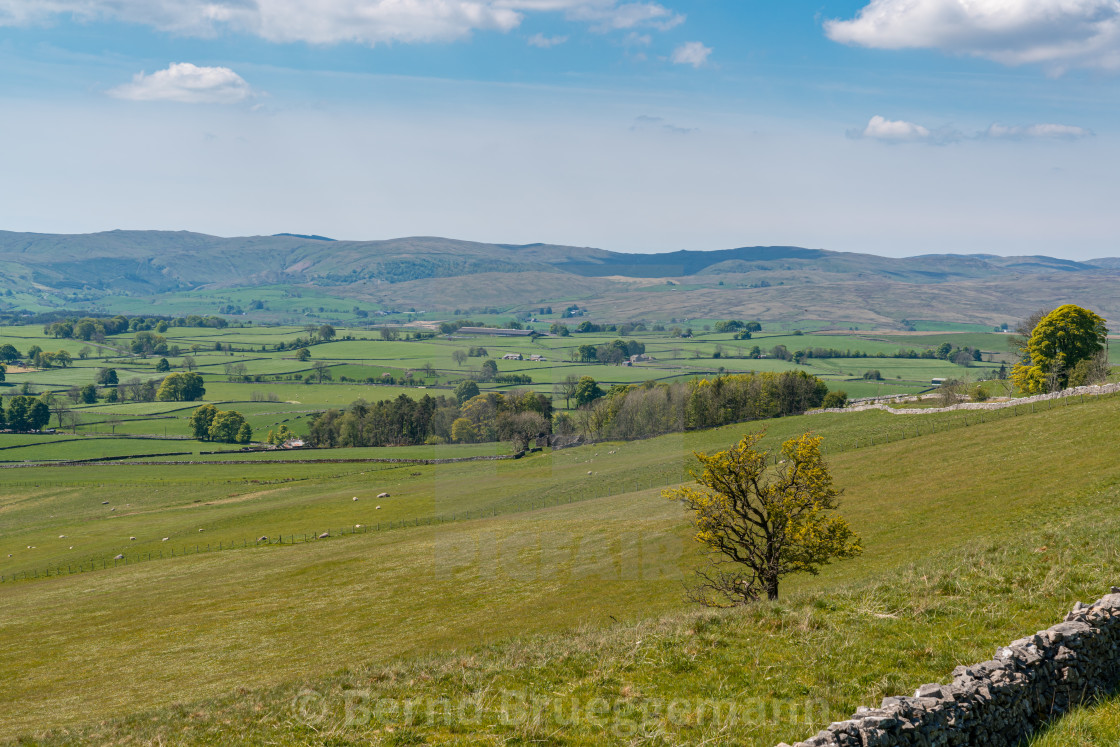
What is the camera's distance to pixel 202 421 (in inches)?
5910

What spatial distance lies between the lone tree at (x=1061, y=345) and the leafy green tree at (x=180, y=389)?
588ft

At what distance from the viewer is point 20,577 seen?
58812 millimetres

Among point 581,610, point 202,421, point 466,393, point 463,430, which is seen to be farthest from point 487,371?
point 581,610

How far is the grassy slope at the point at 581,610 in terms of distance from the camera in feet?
51.7

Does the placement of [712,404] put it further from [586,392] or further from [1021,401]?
[586,392]

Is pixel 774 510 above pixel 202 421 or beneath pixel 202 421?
above

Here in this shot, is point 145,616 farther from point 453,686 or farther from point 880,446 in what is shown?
point 880,446

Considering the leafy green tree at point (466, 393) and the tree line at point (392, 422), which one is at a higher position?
the leafy green tree at point (466, 393)

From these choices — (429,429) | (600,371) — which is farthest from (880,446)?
(600,371)

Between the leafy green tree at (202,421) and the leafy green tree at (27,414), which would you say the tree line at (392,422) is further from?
the leafy green tree at (27,414)

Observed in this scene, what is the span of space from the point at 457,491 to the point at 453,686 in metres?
64.9

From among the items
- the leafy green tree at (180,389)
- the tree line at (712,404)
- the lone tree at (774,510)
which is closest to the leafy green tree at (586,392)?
the tree line at (712,404)

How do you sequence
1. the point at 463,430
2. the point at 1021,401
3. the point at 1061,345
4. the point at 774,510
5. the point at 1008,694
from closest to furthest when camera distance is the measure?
the point at 1008,694
the point at 774,510
the point at 1021,401
the point at 463,430
the point at 1061,345

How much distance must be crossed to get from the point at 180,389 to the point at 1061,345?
609 feet
